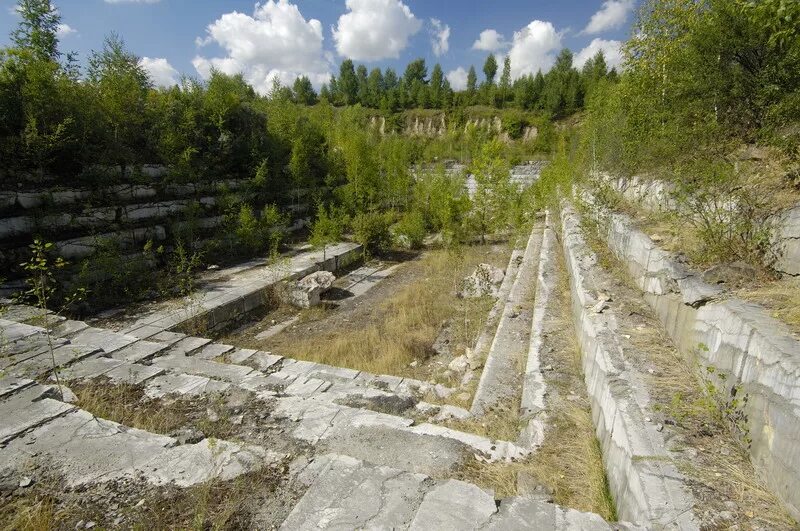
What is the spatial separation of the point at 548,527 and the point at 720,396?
5.16 feet

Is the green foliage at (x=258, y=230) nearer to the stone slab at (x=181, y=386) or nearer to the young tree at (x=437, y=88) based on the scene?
the stone slab at (x=181, y=386)

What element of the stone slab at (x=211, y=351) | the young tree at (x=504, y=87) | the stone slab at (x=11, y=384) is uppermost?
the young tree at (x=504, y=87)

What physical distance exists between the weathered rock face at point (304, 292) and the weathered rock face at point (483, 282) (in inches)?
118

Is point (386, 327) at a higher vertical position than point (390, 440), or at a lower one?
lower

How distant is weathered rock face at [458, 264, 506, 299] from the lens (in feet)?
25.6

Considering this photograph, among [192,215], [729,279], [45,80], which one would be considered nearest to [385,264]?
[192,215]

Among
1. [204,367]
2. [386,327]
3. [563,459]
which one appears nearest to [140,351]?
[204,367]

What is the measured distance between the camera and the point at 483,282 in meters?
8.01

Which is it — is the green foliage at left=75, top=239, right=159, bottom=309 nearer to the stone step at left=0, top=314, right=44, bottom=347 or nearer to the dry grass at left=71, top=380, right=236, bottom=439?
the stone step at left=0, top=314, right=44, bottom=347

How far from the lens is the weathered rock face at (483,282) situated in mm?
7795

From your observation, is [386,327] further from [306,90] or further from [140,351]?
[306,90]

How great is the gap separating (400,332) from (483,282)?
2308 mm

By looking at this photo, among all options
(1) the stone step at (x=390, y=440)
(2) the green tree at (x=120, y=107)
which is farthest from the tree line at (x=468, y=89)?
(1) the stone step at (x=390, y=440)

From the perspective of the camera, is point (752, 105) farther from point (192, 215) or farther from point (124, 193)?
point (124, 193)
